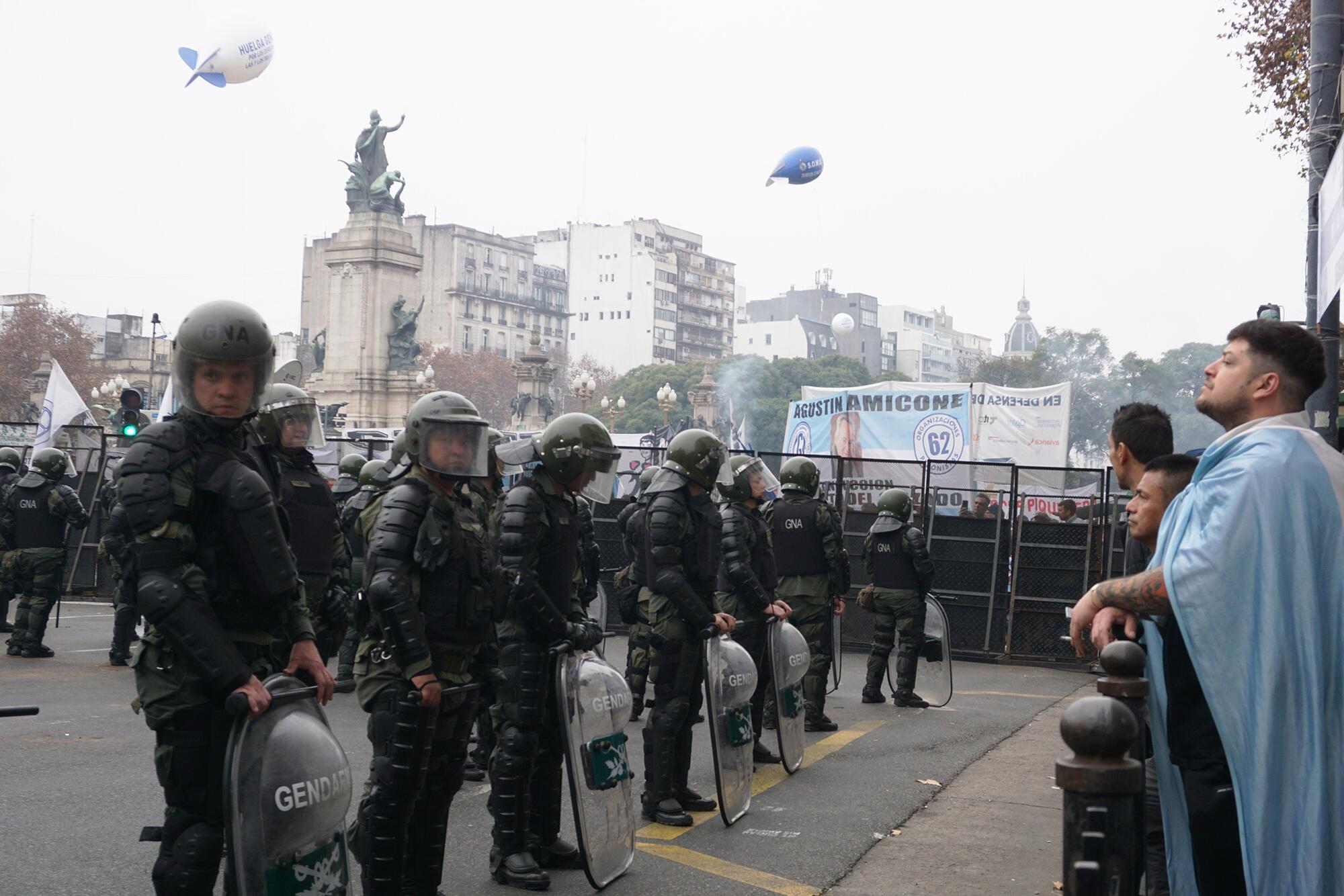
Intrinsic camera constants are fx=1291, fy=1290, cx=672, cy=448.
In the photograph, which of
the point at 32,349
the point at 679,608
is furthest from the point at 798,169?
the point at 32,349

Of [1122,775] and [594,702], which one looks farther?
[594,702]

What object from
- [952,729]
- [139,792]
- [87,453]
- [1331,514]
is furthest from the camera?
[87,453]

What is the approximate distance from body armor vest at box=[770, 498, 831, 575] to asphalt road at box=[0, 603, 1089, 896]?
52.8 inches

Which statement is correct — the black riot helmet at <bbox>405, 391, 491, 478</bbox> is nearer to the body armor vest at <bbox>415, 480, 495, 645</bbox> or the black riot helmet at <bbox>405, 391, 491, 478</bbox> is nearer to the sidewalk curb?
the body armor vest at <bbox>415, 480, 495, 645</bbox>

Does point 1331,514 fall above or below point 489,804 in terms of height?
above

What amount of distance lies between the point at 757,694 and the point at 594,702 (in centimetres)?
350

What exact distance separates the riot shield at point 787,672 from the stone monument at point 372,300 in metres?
50.7

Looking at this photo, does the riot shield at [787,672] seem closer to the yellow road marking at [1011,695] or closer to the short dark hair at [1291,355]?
the short dark hair at [1291,355]

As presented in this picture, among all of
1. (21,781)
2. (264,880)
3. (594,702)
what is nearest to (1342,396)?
(594,702)

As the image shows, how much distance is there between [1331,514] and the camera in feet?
9.95

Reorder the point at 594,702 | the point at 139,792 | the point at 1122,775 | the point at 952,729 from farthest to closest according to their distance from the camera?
the point at 952,729 < the point at 139,792 < the point at 594,702 < the point at 1122,775

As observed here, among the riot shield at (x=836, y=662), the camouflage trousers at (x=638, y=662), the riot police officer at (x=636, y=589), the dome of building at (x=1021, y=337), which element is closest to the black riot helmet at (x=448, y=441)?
the riot police officer at (x=636, y=589)

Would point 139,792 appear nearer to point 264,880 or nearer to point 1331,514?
point 264,880

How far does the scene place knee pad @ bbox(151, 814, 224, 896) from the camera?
368cm
